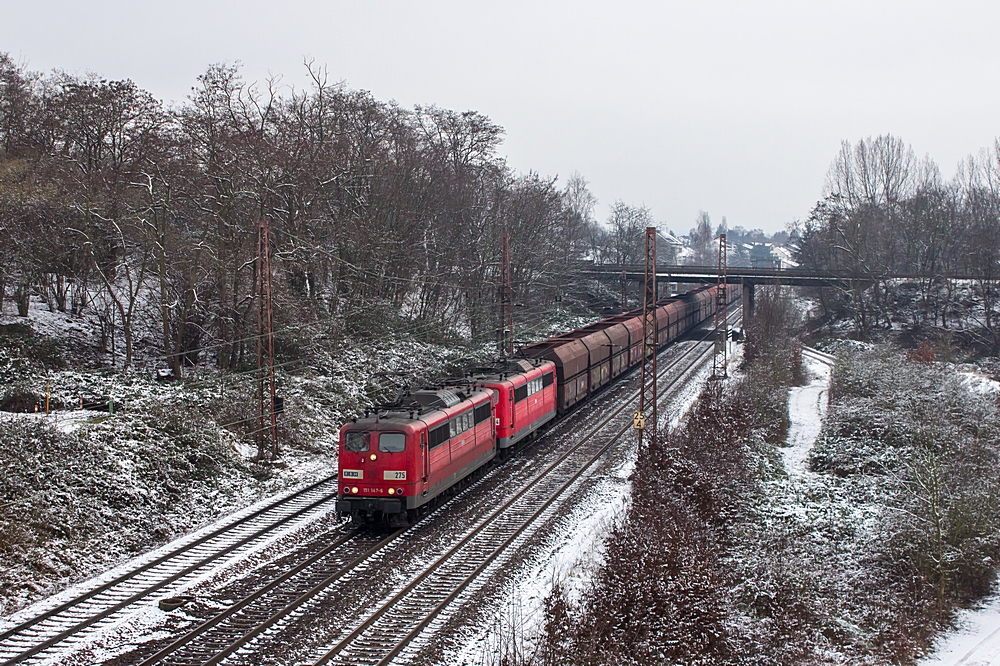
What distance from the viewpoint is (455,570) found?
52.0 ft

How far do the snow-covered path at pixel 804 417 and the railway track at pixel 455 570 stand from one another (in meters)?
6.59

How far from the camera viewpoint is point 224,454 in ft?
72.7

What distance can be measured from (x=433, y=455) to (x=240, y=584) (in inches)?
210

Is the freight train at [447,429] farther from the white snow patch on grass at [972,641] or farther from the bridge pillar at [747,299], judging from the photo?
the bridge pillar at [747,299]

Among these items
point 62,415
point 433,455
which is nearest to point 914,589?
point 433,455

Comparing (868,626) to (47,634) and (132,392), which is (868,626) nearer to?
(47,634)

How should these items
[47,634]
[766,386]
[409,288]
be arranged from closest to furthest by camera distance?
[47,634] < [766,386] < [409,288]

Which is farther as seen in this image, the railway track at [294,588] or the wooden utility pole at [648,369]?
the wooden utility pole at [648,369]

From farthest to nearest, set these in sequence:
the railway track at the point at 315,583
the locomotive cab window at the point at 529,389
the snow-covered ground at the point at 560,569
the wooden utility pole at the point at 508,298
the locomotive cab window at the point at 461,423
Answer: the wooden utility pole at the point at 508,298, the locomotive cab window at the point at 529,389, the locomotive cab window at the point at 461,423, the snow-covered ground at the point at 560,569, the railway track at the point at 315,583

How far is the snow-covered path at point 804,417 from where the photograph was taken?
26.2m

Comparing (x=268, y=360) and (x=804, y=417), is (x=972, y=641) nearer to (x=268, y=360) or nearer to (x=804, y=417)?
(x=268, y=360)

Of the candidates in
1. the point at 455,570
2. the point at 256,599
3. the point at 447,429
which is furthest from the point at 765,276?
the point at 256,599

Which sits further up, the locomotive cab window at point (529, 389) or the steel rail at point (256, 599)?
the locomotive cab window at point (529, 389)

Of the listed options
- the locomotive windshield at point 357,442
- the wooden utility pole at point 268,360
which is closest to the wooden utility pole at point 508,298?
the wooden utility pole at point 268,360
